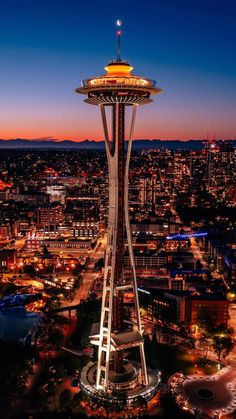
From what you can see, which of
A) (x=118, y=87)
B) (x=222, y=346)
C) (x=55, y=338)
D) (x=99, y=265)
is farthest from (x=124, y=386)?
(x=99, y=265)

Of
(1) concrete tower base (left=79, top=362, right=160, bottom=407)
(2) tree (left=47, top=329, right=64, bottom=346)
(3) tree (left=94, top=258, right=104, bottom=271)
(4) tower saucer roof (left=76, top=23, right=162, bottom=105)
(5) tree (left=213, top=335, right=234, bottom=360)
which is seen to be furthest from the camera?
(3) tree (left=94, top=258, right=104, bottom=271)

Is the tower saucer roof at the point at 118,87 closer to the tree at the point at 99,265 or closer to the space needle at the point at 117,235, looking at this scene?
the space needle at the point at 117,235

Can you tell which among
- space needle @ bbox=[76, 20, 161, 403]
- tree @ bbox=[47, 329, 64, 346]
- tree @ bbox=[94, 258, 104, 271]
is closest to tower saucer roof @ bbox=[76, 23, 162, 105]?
space needle @ bbox=[76, 20, 161, 403]

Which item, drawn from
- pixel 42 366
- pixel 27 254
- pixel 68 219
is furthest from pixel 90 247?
pixel 42 366

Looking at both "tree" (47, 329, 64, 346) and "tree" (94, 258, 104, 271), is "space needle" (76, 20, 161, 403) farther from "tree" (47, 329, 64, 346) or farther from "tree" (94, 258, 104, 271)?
"tree" (94, 258, 104, 271)

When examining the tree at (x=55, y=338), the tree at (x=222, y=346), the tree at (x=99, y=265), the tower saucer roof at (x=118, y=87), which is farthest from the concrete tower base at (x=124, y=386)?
the tree at (x=99, y=265)

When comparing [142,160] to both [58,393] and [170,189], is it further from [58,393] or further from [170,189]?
[58,393]
